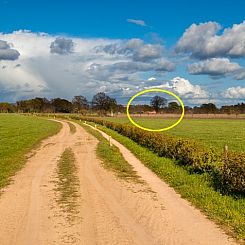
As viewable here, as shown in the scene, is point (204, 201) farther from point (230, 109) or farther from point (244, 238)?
point (230, 109)

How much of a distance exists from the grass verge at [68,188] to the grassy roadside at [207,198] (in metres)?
3.66

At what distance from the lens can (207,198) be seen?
39.4ft

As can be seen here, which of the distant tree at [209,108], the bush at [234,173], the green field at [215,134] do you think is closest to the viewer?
the bush at [234,173]

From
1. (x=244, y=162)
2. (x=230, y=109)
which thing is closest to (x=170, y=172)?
(x=244, y=162)

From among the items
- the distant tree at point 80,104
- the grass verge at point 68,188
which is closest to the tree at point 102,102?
the distant tree at point 80,104

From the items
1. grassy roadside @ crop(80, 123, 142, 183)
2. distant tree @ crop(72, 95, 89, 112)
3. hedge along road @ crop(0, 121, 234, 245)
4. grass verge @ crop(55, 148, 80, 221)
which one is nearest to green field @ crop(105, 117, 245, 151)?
grassy roadside @ crop(80, 123, 142, 183)

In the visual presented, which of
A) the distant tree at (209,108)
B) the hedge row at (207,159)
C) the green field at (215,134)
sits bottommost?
the green field at (215,134)

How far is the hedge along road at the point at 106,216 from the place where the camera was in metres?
8.38

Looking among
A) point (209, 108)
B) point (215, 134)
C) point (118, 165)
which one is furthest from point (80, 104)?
point (118, 165)

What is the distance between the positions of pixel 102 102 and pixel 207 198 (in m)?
149

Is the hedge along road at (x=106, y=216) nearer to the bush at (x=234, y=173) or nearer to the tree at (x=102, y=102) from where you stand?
the bush at (x=234, y=173)

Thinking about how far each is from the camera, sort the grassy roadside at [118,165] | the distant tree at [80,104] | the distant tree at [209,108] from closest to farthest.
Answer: the grassy roadside at [118,165] → the distant tree at [209,108] → the distant tree at [80,104]

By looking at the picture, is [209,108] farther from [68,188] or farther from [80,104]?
[68,188]

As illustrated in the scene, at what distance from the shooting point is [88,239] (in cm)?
824
